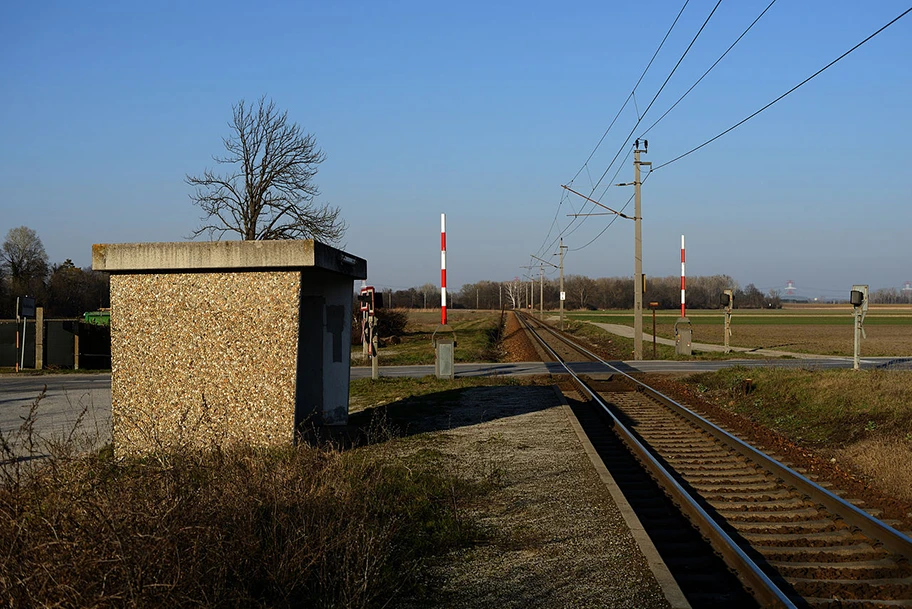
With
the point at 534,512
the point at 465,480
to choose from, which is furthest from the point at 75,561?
the point at 465,480

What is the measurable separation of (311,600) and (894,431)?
9.89m

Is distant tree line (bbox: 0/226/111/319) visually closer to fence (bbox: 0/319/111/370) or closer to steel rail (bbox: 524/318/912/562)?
fence (bbox: 0/319/111/370)

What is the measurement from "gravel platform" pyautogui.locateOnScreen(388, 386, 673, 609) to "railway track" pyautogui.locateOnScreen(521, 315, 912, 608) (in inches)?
17.8

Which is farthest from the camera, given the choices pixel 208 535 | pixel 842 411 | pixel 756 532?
pixel 842 411

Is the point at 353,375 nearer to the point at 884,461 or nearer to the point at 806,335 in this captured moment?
the point at 884,461

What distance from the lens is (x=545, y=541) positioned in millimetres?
7066

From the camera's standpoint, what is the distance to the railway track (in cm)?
596

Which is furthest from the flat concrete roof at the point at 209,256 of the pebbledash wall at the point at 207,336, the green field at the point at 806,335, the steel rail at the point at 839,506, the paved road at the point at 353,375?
the green field at the point at 806,335

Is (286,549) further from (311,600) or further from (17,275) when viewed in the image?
(17,275)

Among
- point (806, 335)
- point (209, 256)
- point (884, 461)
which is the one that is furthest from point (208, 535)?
point (806, 335)

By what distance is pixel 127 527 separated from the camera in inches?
187

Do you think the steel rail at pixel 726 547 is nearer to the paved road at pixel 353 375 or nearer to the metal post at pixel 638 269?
the paved road at pixel 353 375

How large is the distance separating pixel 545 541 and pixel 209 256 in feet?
20.0

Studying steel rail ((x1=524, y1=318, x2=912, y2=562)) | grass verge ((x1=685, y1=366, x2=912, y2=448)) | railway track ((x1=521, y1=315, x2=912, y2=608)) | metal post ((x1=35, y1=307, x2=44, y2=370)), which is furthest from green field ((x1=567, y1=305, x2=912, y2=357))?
metal post ((x1=35, y1=307, x2=44, y2=370))
